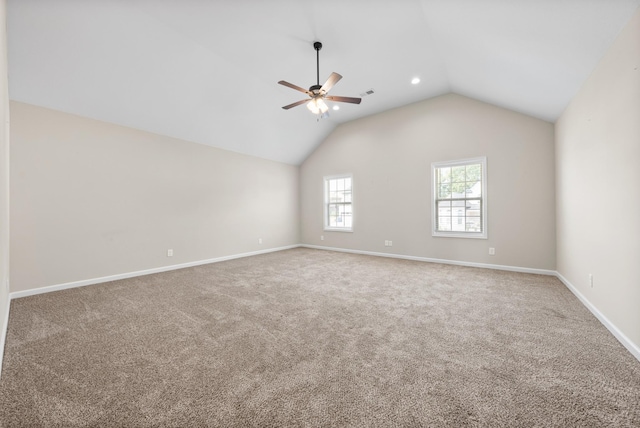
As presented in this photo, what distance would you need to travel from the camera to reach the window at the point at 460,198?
15.3ft

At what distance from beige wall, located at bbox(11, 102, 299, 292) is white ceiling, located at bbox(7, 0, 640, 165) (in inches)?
15.2

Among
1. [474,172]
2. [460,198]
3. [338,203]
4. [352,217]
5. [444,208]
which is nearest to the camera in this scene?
[474,172]

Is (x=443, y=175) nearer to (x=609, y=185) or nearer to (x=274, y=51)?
(x=609, y=185)

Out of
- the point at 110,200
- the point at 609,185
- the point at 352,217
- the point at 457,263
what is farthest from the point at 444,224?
the point at 110,200

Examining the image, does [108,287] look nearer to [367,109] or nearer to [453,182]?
[367,109]

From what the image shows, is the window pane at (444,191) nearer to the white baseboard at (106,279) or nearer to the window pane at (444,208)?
the window pane at (444,208)

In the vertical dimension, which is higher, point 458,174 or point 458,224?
point 458,174

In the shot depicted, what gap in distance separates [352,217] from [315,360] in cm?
469

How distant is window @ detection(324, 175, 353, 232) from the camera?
21.4 feet

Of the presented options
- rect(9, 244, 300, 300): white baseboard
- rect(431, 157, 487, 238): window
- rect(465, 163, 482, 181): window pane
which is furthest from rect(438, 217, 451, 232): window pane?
rect(9, 244, 300, 300): white baseboard

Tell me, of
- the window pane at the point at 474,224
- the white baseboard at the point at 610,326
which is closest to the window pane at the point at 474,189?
the window pane at the point at 474,224

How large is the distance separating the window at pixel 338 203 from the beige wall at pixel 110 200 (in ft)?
7.19

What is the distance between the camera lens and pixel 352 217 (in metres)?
6.31

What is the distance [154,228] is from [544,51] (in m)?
5.99
